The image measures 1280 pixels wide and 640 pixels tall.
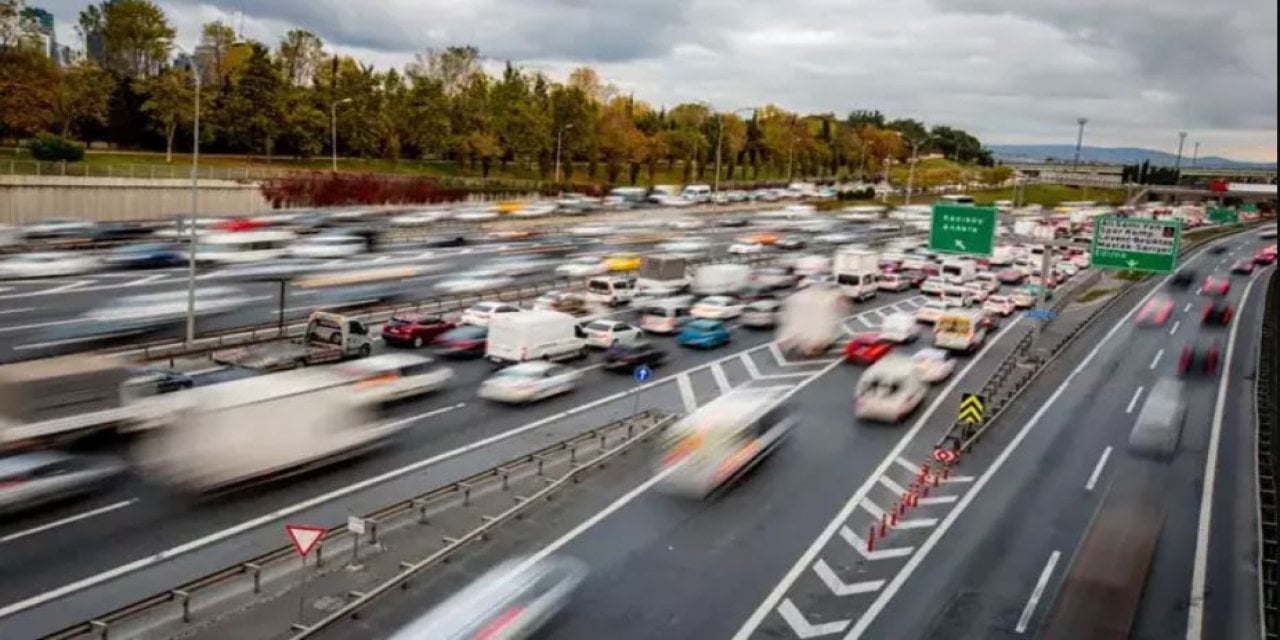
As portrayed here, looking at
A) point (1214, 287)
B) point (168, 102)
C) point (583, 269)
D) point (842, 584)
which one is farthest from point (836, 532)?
point (168, 102)

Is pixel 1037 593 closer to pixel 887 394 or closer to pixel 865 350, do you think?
pixel 887 394

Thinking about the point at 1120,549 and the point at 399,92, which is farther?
the point at 399,92

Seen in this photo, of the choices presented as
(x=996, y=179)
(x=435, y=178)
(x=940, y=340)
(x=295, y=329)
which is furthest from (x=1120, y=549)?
(x=996, y=179)

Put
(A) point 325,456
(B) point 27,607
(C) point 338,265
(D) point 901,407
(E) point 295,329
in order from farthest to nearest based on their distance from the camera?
(C) point 338,265, (E) point 295,329, (D) point 901,407, (A) point 325,456, (B) point 27,607

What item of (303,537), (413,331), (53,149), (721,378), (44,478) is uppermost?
(53,149)

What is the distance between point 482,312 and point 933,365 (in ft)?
60.7

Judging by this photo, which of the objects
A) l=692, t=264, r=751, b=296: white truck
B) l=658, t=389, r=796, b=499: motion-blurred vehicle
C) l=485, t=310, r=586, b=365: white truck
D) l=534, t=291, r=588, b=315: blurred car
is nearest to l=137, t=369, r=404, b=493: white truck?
l=658, t=389, r=796, b=499: motion-blurred vehicle

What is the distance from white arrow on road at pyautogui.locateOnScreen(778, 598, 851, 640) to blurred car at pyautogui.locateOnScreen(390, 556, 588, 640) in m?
3.78

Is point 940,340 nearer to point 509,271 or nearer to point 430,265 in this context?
point 509,271

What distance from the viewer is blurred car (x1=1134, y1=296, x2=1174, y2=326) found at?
59103 mm

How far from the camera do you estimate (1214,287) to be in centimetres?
7825

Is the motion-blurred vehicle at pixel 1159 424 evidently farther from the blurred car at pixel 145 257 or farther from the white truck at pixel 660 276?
the blurred car at pixel 145 257

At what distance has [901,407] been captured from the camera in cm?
3297

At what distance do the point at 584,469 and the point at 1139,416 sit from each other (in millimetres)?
21030
